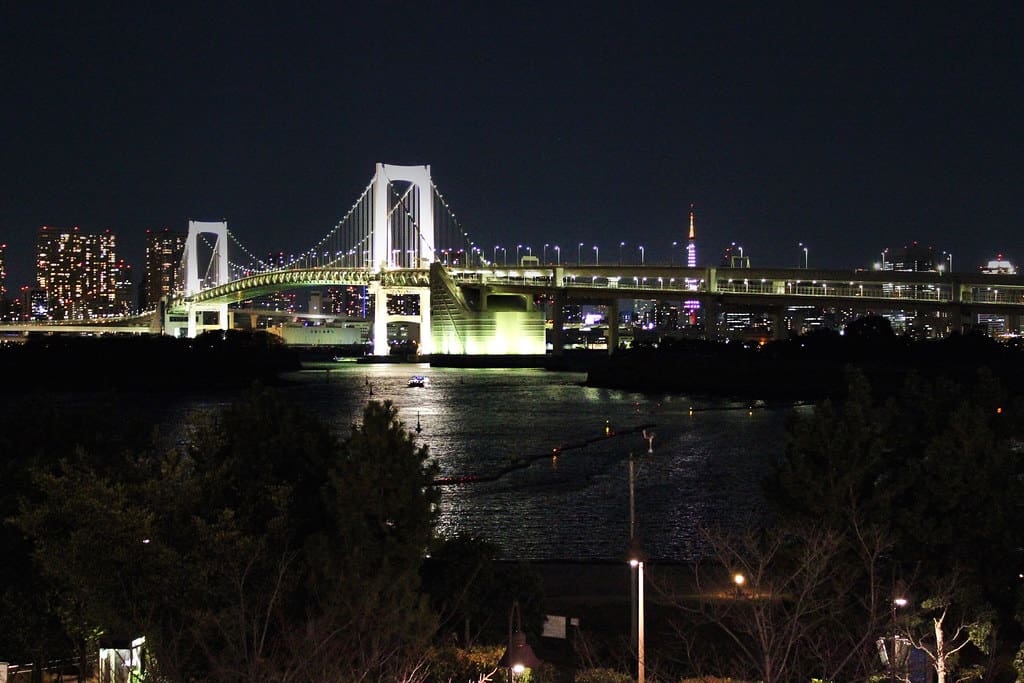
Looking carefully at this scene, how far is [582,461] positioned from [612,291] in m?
36.2

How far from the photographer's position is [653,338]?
320 ft

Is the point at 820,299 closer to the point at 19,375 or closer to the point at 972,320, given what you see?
the point at 972,320

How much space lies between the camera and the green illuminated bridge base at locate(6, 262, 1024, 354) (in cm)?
4797

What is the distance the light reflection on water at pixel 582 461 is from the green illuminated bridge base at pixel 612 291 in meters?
16.1

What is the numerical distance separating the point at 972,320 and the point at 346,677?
53.1 m

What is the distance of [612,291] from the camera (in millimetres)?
54000

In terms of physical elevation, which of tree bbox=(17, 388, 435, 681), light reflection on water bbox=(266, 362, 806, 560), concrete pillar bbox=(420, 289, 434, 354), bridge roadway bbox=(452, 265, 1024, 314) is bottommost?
light reflection on water bbox=(266, 362, 806, 560)

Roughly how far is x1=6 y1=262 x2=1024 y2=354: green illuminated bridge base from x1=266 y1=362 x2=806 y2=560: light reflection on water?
16072 millimetres

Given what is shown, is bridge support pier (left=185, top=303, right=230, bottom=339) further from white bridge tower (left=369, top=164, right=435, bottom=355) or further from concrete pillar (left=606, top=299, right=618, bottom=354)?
concrete pillar (left=606, top=299, right=618, bottom=354)

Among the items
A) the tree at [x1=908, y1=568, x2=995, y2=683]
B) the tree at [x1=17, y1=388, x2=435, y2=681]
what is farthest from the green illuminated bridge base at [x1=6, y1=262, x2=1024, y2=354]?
the tree at [x1=17, y1=388, x2=435, y2=681]

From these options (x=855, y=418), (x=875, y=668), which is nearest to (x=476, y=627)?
(x=875, y=668)

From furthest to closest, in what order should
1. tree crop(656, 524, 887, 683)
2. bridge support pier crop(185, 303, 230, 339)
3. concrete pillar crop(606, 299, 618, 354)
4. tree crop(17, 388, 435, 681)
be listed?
bridge support pier crop(185, 303, 230, 339) < concrete pillar crop(606, 299, 618, 354) < tree crop(656, 524, 887, 683) < tree crop(17, 388, 435, 681)

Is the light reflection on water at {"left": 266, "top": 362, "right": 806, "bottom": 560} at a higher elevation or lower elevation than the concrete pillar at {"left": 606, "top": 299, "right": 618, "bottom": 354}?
lower

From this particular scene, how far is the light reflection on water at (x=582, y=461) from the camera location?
11836 mm
